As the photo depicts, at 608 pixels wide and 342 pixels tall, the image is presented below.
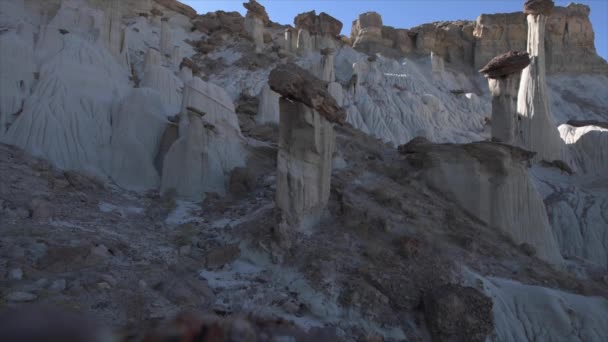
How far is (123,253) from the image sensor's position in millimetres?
8391

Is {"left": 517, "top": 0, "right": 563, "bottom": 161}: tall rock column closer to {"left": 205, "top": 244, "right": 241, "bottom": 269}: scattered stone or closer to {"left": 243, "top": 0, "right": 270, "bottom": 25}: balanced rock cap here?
{"left": 205, "top": 244, "right": 241, "bottom": 269}: scattered stone

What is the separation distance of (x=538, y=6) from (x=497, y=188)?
1667cm

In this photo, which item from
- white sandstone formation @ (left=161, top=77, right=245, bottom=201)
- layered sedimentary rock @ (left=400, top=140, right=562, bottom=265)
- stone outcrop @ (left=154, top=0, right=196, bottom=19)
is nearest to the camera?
layered sedimentary rock @ (left=400, top=140, right=562, bottom=265)

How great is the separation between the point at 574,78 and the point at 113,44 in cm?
4171

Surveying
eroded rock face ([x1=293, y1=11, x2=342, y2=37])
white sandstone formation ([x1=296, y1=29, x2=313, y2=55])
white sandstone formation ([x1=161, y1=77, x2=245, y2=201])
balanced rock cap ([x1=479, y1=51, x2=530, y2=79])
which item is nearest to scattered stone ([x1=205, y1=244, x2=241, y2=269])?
white sandstone formation ([x1=161, y1=77, x2=245, y2=201])

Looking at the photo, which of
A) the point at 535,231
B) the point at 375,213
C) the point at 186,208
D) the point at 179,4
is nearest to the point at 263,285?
the point at 375,213

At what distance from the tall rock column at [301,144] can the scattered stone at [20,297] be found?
16.1 feet

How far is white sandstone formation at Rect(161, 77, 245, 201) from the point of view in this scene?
13.4 meters

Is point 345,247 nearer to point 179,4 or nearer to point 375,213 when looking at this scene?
point 375,213

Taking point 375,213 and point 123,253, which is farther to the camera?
point 375,213

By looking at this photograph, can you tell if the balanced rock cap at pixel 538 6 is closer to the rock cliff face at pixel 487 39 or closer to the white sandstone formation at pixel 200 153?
the white sandstone formation at pixel 200 153

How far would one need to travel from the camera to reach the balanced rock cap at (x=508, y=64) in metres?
17.1

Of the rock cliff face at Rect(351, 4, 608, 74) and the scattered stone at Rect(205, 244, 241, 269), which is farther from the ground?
the rock cliff face at Rect(351, 4, 608, 74)

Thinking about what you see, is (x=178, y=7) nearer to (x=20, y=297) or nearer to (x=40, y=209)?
(x=40, y=209)
